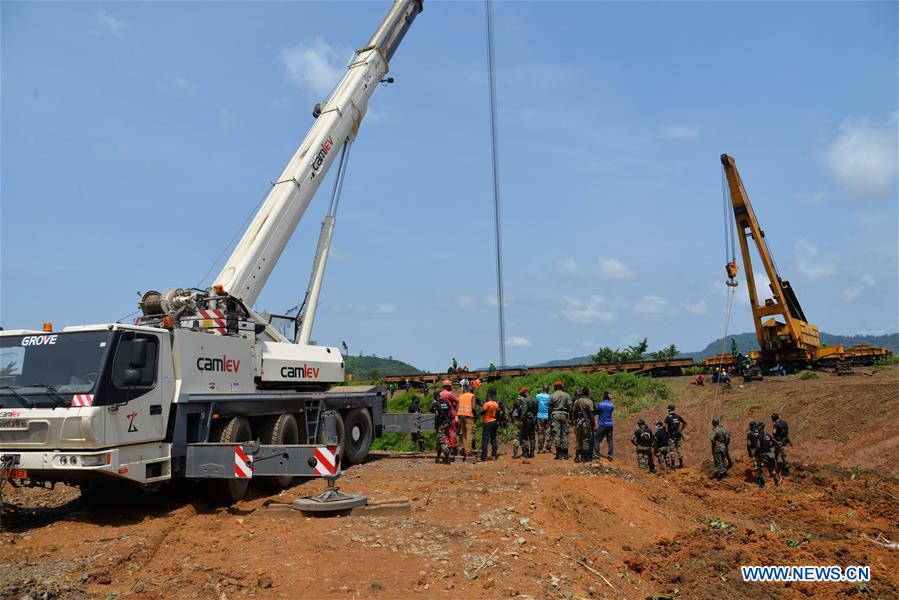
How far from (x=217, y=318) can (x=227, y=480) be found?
263 cm

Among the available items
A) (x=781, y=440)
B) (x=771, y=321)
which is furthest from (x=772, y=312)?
(x=781, y=440)

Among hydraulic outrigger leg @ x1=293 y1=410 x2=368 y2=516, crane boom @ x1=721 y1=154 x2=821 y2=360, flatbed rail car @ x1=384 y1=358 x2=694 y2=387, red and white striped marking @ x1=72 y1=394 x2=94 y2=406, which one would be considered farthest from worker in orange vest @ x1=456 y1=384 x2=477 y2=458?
crane boom @ x1=721 y1=154 x2=821 y2=360

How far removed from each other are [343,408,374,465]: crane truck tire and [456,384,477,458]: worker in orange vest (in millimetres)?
2089

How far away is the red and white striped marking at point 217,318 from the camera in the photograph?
10492 millimetres

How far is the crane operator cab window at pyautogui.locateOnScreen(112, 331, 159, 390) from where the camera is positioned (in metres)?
8.11

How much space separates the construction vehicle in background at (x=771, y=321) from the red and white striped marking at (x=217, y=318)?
24226 mm

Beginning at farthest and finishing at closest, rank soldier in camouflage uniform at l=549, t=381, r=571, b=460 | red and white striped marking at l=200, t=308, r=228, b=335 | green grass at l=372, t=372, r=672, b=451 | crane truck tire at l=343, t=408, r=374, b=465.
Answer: green grass at l=372, t=372, r=672, b=451 < soldier in camouflage uniform at l=549, t=381, r=571, b=460 < crane truck tire at l=343, t=408, r=374, b=465 < red and white striped marking at l=200, t=308, r=228, b=335

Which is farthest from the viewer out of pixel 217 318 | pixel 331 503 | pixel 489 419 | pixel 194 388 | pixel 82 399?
pixel 489 419

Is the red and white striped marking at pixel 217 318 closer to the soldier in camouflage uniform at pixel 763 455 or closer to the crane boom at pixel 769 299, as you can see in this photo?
the soldier in camouflage uniform at pixel 763 455

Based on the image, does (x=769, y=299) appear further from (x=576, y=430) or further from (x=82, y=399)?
(x=82, y=399)

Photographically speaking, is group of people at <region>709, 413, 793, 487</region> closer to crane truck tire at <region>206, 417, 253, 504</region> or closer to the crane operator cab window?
crane truck tire at <region>206, 417, 253, 504</region>

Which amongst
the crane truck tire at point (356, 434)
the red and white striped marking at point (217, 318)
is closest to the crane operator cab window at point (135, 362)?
the red and white striped marking at point (217, 318)

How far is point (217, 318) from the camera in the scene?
34.7 feet

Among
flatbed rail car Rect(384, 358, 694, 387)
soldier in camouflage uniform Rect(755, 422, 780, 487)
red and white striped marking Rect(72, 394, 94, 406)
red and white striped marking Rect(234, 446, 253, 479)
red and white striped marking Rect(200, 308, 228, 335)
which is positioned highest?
red and white striped marking Rect(200, 308, 228, 335)
